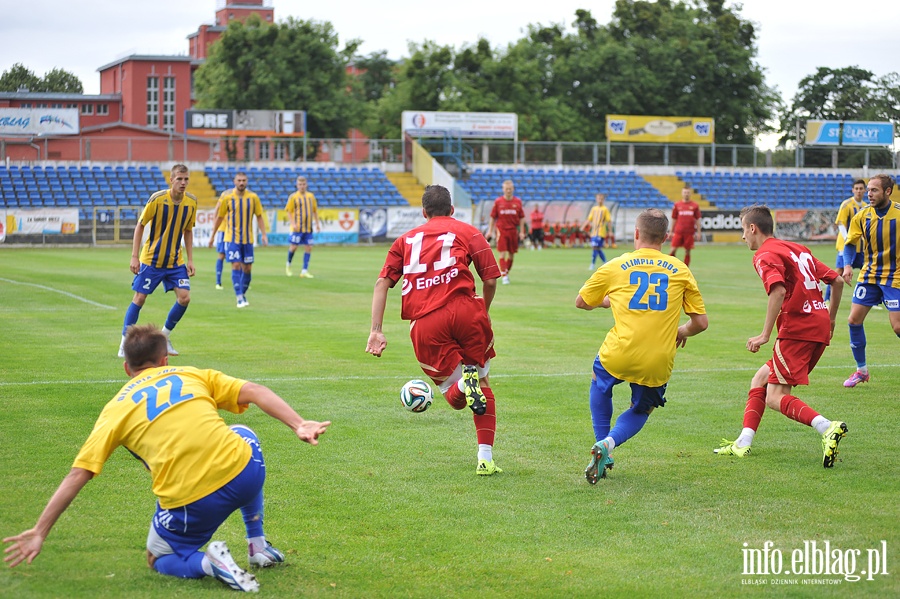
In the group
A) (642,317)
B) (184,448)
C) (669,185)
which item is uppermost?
(669,185)

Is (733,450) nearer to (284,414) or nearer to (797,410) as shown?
(797,410)

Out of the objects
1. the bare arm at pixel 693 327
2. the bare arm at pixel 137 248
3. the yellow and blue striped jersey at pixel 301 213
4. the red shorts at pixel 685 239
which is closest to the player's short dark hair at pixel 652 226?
the bare arm at pixel 693 327

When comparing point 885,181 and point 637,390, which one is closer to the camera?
point 637,390

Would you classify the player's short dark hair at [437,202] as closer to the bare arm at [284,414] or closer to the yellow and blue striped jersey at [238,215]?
the bare arm at [284,414]

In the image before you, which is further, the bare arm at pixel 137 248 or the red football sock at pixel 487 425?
the bare arm at pixel 137 248

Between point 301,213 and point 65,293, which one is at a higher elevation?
point 301,213

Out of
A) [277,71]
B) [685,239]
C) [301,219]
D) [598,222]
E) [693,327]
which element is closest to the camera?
[693,327]

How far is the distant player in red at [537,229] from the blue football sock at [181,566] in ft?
124

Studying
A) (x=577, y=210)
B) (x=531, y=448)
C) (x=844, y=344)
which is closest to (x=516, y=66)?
(x=577, y=210)

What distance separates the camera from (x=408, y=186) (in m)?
49.4

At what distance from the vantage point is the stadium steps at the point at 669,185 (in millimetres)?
52000

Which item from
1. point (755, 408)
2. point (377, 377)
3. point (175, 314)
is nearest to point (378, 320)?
point (755, 408)

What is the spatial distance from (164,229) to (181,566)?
748 centimetres

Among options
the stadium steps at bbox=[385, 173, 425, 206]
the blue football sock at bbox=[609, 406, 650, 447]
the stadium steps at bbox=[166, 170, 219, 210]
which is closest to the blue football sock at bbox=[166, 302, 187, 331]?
the blue football sock at bbox=[609, 406, 650, 447]
